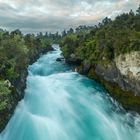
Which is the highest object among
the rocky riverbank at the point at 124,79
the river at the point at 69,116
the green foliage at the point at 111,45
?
the green foliage at the point at 111,45

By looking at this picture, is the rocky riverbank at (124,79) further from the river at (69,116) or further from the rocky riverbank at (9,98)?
the rocky riverbank at (9,98)

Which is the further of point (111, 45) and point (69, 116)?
point (111, 45)

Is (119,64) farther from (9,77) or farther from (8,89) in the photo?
(8,89)

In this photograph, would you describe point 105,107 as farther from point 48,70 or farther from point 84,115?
point 48,70

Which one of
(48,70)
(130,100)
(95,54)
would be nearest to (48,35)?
(48,70)

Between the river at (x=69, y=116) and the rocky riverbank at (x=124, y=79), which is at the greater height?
the rocky riverbank at (x=124, y=79)

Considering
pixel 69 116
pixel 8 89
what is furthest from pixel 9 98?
pixel 69 116

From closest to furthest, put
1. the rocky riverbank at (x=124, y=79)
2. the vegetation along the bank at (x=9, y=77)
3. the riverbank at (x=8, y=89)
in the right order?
the riverbank at (x=8, y=89) → the vegetation along the bank at (x=9, y=77) → the rocky riverbank at (x=124, y=79)

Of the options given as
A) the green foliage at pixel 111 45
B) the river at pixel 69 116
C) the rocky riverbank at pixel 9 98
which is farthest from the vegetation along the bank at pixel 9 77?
the green foliage at pixel 111 45
